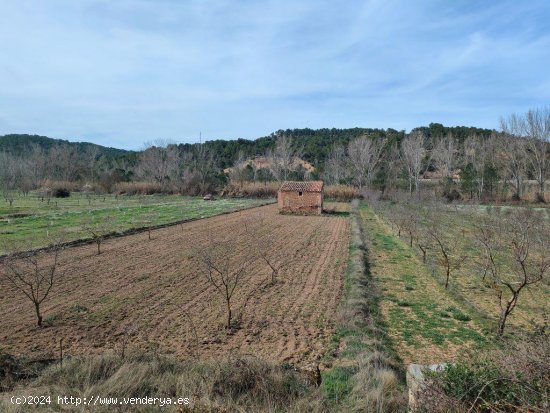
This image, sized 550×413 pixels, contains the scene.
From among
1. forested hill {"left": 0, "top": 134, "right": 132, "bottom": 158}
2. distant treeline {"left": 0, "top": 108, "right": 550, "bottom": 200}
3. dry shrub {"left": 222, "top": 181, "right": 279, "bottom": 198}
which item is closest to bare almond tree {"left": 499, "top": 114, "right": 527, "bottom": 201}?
distant treeline {"left": 0, "top": 108, "right": 550, "bottom": 200}

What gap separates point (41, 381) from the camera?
6.22 m

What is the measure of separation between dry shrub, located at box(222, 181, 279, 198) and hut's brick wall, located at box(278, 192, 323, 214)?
22.4 meters

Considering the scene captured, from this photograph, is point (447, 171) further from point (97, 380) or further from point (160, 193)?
point (97, 380)

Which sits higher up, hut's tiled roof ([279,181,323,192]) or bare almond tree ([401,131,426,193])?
bare almond tree ([401,131,426,193])

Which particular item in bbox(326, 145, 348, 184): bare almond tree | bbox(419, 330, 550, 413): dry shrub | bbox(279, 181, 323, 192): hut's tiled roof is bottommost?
bbox(419, 330, 550, 413): dry shrub

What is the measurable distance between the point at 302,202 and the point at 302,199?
0.28 metres

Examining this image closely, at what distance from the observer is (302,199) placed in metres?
38.4

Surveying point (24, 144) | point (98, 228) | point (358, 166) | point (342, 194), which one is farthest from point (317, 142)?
point (24, 144)

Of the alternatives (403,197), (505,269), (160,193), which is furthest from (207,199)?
(505,269)

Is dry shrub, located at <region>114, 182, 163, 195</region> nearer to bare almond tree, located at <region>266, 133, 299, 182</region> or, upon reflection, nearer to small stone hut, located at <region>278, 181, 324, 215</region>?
bare almond tree, located at <region>266, 133, 299, 182</region>

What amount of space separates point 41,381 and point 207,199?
53.9 meters

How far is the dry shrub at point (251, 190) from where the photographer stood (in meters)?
63.0

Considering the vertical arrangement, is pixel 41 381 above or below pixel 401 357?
above

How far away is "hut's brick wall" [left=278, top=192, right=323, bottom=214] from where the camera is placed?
3816cm
